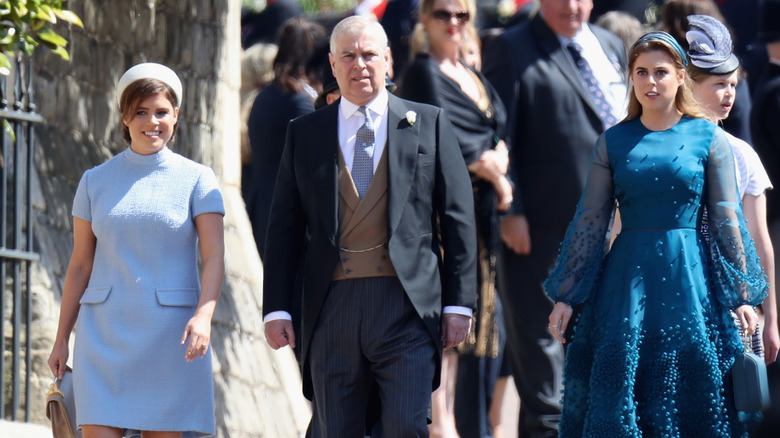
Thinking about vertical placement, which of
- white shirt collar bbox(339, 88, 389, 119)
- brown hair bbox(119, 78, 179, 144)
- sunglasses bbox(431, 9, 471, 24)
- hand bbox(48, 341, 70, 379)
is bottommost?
hand bbox(48, 341, 70, 379)

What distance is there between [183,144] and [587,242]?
3366mm

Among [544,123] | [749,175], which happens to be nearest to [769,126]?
[544,123]

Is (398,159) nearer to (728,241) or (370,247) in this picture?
(370,247)

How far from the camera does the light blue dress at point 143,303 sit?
5.51m

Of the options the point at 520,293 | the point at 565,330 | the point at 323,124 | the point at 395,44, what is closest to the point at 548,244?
the point at 520,293

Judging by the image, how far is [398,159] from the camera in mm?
5617

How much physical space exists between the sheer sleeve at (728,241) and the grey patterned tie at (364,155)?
1.25 metres

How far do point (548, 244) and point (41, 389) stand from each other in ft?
8.30

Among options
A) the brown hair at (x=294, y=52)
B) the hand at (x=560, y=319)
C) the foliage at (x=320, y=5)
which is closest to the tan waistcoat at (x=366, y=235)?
the hand at (x=560, y=319)

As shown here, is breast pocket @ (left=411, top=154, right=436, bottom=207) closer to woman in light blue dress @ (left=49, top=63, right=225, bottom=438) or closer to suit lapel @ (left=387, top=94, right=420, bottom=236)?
suit lapel @ (left=387, top=94, right=420, bottom=236)

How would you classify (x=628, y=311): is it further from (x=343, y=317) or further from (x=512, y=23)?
(x=512, y=23)

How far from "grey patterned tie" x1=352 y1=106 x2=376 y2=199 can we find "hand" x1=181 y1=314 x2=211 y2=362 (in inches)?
29.2

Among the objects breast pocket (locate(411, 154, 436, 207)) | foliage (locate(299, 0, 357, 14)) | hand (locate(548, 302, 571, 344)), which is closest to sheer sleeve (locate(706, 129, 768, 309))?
hand (locate(548, 302, 571, 344))

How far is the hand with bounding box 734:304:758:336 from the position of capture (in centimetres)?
558
